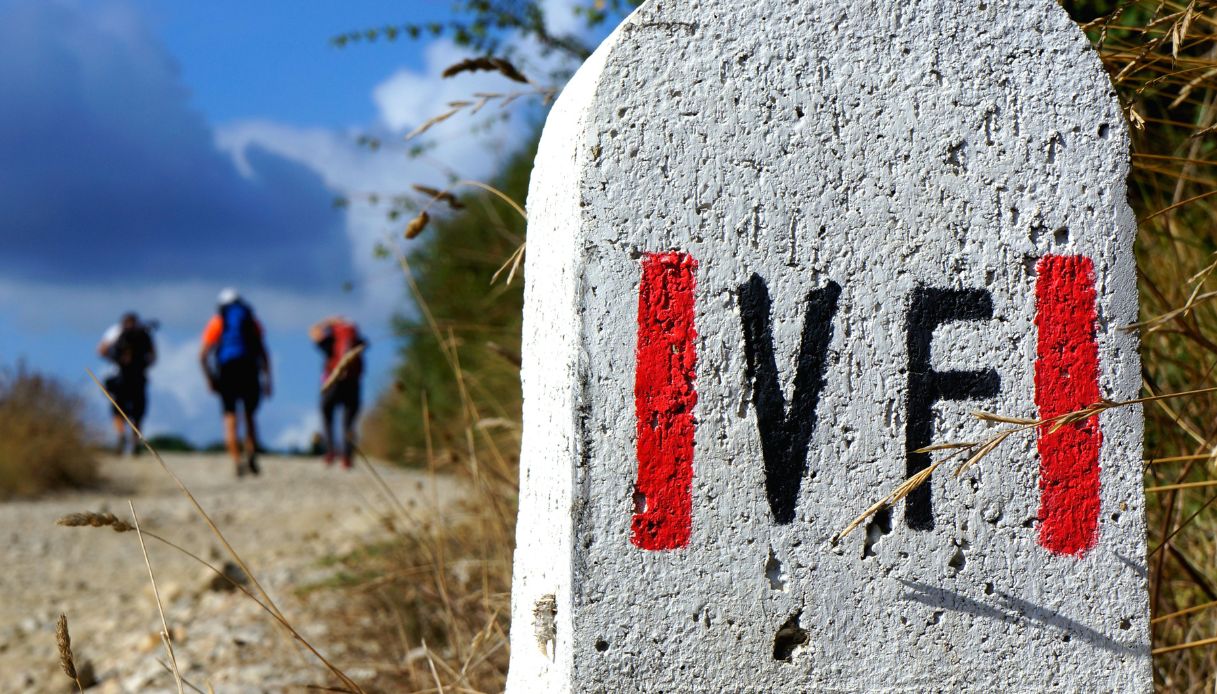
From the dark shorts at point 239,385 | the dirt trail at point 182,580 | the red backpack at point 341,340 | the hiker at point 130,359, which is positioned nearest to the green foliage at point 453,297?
the red backpack at point 341,340

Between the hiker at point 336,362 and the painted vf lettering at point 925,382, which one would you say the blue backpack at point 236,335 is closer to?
the hiker at point 336,362

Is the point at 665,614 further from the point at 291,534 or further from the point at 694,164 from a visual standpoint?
the point at 291,534

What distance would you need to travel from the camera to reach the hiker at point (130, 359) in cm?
1178

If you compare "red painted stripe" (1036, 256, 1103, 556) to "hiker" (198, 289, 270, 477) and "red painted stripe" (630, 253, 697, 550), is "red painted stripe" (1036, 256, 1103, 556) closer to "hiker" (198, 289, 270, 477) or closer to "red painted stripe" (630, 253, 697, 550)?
"red painted stripe" (630, 253, 697, 550)

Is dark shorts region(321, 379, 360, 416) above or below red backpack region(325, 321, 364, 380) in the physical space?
below

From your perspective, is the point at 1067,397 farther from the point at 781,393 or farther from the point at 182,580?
the point at 182,580

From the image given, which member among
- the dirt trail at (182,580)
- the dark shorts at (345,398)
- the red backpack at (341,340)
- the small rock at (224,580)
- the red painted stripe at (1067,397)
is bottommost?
the dirt trail at (182,580)

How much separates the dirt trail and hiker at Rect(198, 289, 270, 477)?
893mm

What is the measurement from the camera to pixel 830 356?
4.78 ft

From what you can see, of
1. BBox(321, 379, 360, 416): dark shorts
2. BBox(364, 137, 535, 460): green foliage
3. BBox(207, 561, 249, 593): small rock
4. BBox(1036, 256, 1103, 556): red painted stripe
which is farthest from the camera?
BBox(321, 379, 360, 416): dark shorts

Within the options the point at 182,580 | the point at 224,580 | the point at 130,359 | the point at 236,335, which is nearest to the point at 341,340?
the point at 236,335

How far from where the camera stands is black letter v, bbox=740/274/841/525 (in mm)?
1429

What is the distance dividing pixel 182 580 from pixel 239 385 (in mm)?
4612

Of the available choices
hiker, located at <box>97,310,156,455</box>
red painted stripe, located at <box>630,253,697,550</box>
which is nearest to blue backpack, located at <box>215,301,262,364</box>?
hiker, located at <box>97,310,156,455</box>
